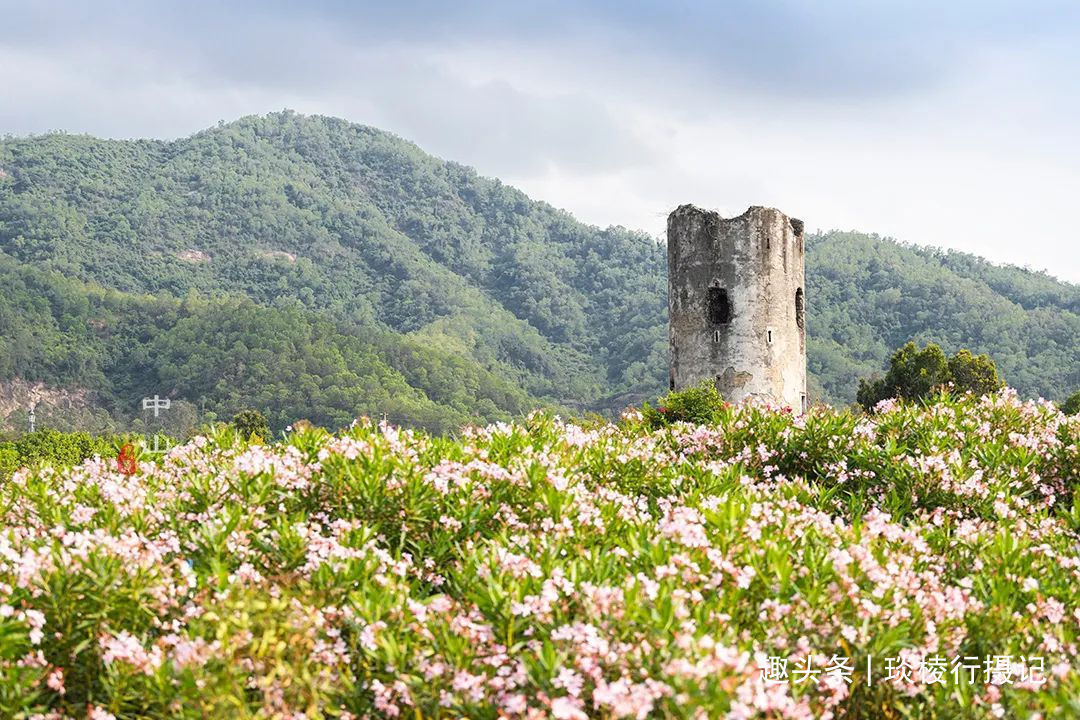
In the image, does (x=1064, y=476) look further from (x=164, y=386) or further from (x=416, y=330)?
(x=416, y=330)

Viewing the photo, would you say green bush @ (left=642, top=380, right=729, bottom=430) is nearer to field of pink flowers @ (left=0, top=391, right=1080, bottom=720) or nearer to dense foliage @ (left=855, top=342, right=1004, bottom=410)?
field of pink flowers @ (left=0, top=391, right=1080, bottom=720)

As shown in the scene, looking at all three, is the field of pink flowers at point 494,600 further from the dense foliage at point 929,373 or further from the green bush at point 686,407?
the dense foliage at point 929,373

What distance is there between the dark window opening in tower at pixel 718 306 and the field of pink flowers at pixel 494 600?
15.5 metres

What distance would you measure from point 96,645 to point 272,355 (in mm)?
113577

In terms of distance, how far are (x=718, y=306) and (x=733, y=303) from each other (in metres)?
0.37

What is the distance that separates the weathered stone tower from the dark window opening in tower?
0.07 feet

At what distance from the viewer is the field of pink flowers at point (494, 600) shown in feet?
15.3

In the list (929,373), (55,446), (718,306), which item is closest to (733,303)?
(718,306)

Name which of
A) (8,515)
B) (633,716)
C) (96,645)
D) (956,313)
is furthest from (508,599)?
(956,313)

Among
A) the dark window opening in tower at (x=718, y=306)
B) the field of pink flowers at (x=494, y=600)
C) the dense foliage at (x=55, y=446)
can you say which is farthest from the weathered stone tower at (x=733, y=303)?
the dense foliage at (x=55, y=446)

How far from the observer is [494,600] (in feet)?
17.0

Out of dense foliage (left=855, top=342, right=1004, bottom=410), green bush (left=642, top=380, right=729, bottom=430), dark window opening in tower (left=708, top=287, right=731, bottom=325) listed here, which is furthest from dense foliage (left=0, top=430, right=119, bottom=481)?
green bush (left=642, top=380, right=729, bottom=430)

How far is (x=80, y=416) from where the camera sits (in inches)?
4392

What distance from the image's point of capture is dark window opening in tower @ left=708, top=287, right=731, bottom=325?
2358 cm
